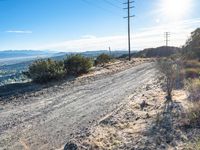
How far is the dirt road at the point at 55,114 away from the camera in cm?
915

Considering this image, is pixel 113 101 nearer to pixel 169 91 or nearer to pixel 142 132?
pixel 169 91

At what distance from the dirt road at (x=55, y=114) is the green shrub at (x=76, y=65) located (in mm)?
7175

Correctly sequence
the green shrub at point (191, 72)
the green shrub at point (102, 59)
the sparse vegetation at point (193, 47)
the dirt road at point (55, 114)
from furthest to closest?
the green shrub at point (102, 59)
the sparse vegetation at point (193, 47)
the green shrub at point (191, 72)
the dirt road at point (55, 114)

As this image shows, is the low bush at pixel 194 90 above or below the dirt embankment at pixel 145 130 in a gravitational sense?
above

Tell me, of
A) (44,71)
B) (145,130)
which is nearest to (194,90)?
(145,130)

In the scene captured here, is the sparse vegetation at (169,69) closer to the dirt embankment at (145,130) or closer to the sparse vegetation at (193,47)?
the dirt embankment at (145,130)

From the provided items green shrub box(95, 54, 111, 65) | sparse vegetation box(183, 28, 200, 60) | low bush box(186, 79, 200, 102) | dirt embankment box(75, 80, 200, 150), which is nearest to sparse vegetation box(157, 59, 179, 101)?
low bush box(186, 79, 200, 102)

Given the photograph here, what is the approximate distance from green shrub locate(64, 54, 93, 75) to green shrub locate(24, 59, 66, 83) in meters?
2.14

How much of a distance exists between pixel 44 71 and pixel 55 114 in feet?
36.1

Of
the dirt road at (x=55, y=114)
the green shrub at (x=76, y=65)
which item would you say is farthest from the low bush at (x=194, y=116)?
the green shrub at (x=76, y=65)

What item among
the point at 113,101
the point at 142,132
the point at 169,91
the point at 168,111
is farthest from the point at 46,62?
the point at 142,132

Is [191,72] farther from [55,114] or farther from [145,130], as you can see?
[145,130]

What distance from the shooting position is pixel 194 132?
8102 mm

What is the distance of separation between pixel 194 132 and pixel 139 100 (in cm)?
565
